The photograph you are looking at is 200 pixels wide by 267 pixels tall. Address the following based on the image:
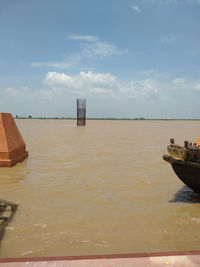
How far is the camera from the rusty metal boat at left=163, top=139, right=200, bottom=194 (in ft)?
16.3

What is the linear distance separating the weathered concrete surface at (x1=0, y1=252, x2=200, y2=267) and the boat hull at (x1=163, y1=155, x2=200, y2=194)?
2.67m

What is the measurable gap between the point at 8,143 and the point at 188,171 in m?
5.93

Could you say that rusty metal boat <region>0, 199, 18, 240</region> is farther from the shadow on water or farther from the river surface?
the shadow on water

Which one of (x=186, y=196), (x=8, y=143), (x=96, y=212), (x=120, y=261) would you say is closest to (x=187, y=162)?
(x=186, y=196)

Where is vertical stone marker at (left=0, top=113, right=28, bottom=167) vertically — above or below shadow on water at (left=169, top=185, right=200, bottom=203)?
above

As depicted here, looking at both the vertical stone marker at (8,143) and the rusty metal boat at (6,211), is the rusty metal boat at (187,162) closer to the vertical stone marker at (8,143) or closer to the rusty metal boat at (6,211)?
the rusty metal boat at (6,211)

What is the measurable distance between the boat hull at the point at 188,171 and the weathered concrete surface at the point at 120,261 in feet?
8.77

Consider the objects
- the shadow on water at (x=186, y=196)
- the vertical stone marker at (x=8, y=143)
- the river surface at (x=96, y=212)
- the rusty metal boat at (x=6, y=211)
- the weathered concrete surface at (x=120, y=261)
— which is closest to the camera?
the weathered concrete surface at (x=120, y=261)

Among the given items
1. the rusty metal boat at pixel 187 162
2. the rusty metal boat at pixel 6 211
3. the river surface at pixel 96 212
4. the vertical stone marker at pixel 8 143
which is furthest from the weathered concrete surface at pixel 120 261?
the vertical stone marker at pixel 8 143

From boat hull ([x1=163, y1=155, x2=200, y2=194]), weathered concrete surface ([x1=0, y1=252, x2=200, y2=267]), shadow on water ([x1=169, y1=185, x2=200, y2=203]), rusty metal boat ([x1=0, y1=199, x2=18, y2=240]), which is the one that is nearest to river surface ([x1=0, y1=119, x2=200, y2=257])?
shadow on water ([x1=169, y1=185, x2=200, y2=203])

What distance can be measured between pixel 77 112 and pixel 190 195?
37628mm

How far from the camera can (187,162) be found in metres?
5.00

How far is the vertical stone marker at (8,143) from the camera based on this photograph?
8161 mm

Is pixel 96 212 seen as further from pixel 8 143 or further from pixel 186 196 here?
pixel 8 143
